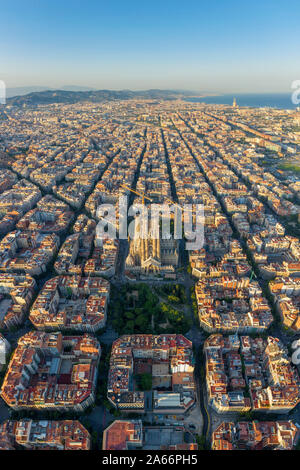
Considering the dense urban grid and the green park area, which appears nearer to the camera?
the dense urban grid

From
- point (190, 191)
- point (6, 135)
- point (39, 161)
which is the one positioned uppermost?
point (6, 135)

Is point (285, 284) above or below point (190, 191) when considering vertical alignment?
below

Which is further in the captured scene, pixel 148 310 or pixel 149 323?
pixel 148 310

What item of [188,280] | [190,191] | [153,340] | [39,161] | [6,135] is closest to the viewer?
[153,340]

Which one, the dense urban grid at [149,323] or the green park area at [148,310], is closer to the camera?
the dense urban grid at [149,323]

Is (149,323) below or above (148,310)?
below

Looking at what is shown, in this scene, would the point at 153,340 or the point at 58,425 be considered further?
the point at 153,340

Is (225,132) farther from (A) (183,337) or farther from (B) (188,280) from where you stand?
(A) (183,337)

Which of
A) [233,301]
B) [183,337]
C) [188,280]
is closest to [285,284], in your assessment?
[233,301]
